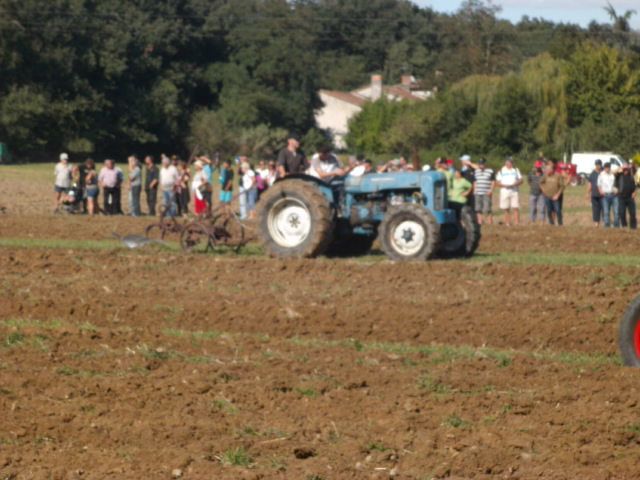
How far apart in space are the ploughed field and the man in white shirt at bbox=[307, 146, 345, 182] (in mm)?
1498

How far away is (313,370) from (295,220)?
27.4 feet

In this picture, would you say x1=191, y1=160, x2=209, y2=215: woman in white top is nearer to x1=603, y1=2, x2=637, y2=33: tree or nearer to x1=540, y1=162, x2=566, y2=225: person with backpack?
x1=540, y1=162, x2=566, y2=225: person with backpack

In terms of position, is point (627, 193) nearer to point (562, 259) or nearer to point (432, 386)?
point (562, 259)

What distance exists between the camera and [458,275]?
50.9ft

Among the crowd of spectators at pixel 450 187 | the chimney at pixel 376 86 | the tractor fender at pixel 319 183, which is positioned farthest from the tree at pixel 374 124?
the tractor fender at pixel 319 183

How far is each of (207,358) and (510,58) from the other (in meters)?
90.0

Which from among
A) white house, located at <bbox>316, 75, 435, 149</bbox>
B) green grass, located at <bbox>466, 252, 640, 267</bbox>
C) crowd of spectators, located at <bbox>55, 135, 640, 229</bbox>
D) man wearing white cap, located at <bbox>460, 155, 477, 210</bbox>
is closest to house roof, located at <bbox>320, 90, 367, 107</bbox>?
white house, located at <bbox>316, 75, 435, 149</bbox>

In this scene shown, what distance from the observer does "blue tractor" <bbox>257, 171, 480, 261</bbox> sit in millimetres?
17125

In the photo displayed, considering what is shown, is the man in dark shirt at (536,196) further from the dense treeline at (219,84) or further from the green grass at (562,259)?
the dense treeline at (219,84)

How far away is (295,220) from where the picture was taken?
1755cm

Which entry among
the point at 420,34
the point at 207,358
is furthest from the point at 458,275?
the point at 420,34

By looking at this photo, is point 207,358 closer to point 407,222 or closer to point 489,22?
point 407,222

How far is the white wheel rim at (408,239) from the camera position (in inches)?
675

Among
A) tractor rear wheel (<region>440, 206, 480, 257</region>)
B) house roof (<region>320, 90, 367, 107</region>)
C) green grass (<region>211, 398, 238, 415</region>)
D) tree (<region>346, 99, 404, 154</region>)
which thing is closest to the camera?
green grass (<region>211, 398, 238, 415</region>)
